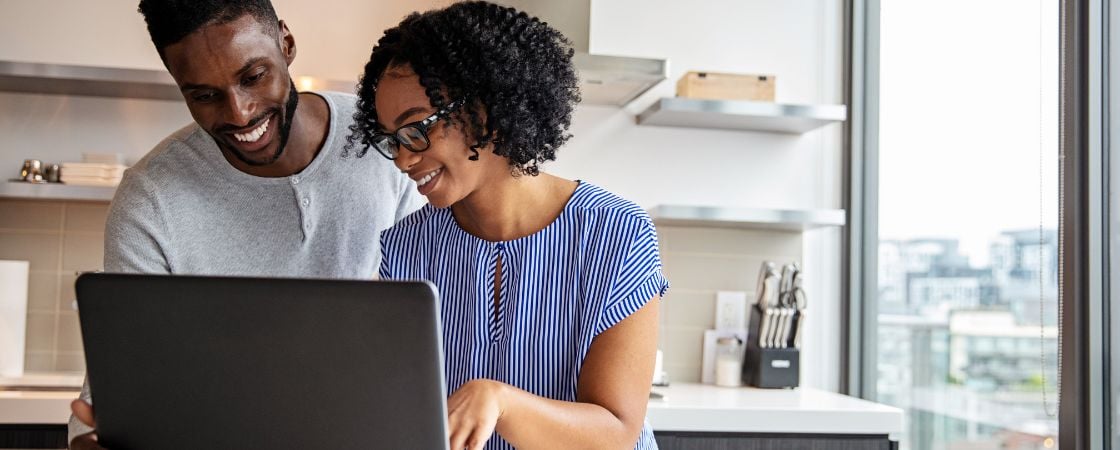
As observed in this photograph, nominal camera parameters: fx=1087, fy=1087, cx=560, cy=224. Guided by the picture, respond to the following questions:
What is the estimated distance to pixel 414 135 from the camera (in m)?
1.28

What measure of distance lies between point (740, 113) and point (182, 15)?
187 centimetres

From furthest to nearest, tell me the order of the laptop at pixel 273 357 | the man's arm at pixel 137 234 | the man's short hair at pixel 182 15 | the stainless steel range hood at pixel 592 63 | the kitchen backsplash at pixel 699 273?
the kitchen backsplash at pixel 699 273
the stainless steel range hood at pixel 592 63
the man's arm at pixel 137 234
the man's short hair at pixel 182 15
the laptop at pixel 273 357

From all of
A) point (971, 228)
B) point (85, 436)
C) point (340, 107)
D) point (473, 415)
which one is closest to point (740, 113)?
point (971, 228)

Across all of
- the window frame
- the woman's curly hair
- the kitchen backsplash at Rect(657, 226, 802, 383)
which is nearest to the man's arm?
the woman's curly hair

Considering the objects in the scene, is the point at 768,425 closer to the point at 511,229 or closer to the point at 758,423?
the point at 758,423

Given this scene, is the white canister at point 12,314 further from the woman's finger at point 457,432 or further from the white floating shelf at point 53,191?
the woman's finger at point 457,432

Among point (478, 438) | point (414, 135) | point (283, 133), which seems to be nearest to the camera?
point (478, 438)

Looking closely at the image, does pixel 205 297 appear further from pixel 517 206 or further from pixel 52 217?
pixel 52 217

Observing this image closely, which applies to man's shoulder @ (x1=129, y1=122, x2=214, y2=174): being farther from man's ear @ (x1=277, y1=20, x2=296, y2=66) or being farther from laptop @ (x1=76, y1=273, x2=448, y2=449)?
laptop @ (x1=76, y1=273, x2=448, y2=449)

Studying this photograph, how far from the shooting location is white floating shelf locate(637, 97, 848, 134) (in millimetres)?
3021

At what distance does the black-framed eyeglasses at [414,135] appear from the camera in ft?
4.17

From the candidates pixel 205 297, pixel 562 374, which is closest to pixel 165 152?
pixel 562 374

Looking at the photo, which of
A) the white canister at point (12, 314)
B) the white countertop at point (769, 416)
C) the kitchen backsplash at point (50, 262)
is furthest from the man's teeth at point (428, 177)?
the kitchen backsplash at point (50, 262)

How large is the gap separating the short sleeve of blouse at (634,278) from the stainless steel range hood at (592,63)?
1454 mm
